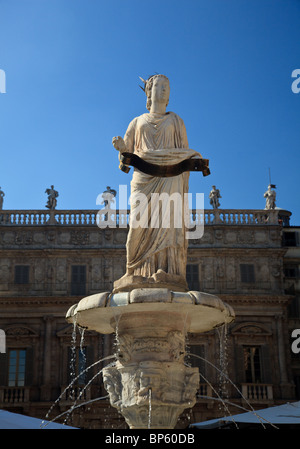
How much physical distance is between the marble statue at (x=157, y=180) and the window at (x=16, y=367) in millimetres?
23354

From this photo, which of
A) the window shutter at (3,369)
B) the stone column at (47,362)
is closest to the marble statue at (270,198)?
the stone column at (47,362)

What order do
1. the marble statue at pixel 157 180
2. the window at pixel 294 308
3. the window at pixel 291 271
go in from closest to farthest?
the marble statue at pixel 157 180 < the window at pixel 294 308 < the window at pixel 291 271

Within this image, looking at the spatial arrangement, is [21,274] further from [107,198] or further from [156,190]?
[156,190]

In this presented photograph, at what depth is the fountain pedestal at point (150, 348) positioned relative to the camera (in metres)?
9.63

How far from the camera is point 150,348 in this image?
1016cm

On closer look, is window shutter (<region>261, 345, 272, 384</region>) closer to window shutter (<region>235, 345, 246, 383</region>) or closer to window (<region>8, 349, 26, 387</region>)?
window shutter (<region>235, 345, 246, 383</region>)

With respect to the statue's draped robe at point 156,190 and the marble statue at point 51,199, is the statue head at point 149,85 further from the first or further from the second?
the marble statue at point 51,199

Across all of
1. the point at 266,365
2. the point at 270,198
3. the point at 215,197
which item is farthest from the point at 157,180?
the point at 270,198

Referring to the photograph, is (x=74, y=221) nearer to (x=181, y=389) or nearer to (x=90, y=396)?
(x=90, y=396)

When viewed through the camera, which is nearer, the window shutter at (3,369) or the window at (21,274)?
the window shutter at (3,369)

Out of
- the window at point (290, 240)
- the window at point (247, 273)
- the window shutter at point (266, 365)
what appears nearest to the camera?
the window shutter at point (266, 365)

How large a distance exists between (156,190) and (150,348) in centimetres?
258

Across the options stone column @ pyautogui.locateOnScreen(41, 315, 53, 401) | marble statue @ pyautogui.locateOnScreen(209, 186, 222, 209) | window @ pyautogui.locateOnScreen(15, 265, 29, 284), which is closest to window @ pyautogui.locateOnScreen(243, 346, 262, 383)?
marble statue @ pyautogui.locateOnScreen(209, 186, 222, 209)

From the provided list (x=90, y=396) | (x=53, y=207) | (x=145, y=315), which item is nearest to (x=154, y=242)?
(x=145, y=315)
